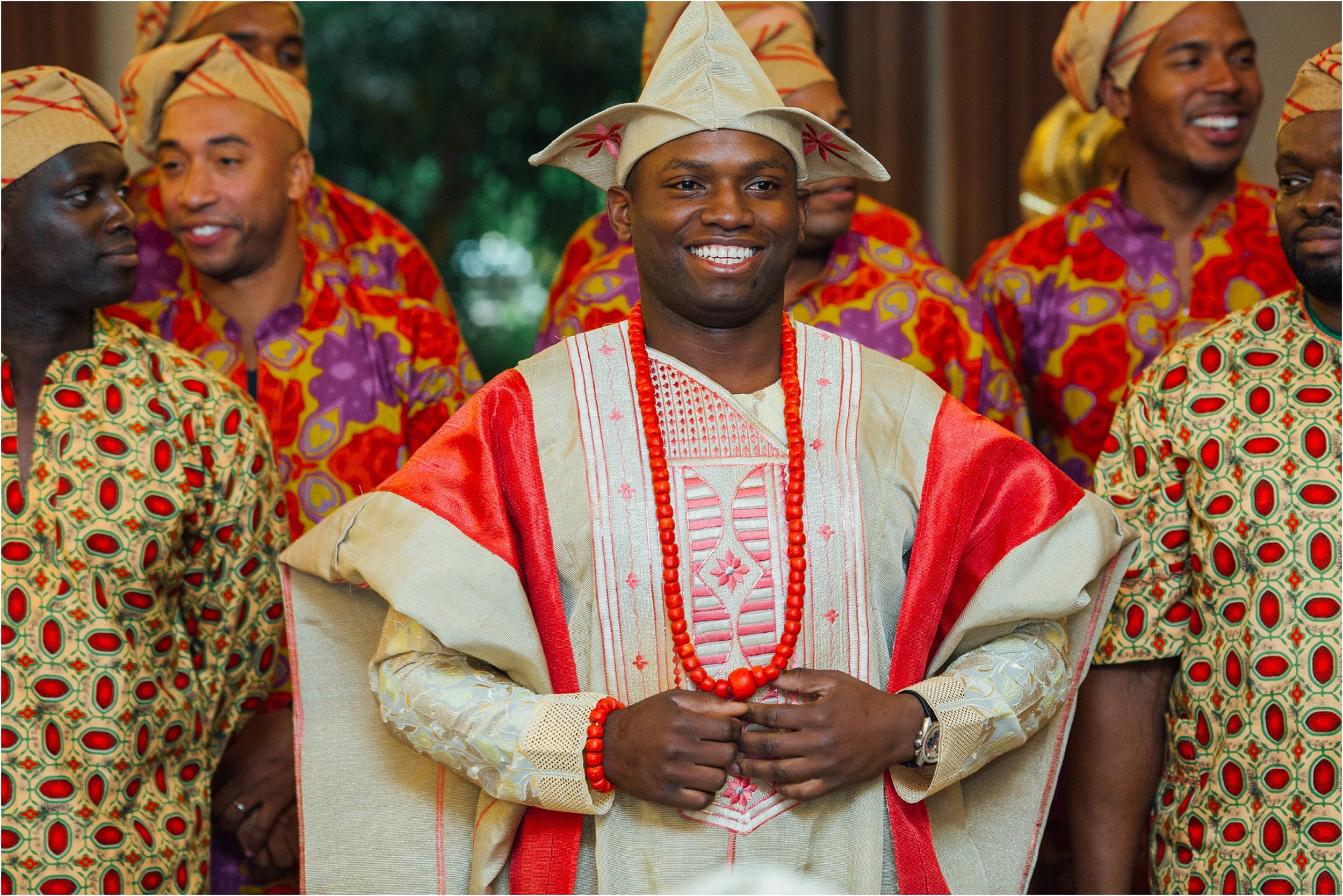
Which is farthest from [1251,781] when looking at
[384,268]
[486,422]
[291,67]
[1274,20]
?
[1274,20]

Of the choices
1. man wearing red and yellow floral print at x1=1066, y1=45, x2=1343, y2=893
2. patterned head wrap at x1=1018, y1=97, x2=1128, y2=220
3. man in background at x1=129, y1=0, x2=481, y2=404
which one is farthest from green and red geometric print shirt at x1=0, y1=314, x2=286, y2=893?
patterned head wrap at x1=1018, y1=97, x2=1128, y2=220

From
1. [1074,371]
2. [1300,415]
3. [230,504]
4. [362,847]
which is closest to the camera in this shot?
[362,847]

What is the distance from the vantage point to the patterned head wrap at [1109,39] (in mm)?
3787

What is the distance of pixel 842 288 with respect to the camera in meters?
3.53

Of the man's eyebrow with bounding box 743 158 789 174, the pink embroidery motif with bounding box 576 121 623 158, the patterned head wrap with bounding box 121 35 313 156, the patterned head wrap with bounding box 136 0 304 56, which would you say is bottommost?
the man's eyebrow with bounding box 743 158 789 174

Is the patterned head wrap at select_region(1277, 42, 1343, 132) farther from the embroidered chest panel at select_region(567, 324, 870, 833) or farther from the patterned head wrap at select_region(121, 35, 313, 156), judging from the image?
the patterned head wrap at select_region(121, 35, 313, 156)

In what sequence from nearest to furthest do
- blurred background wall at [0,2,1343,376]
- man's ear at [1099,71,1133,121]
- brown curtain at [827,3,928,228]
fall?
1. man's ear at [1099,71,1133,121]
2. brown curtain at [827,3,928,228]
3. blurred background wall at [0,2,1343,376]

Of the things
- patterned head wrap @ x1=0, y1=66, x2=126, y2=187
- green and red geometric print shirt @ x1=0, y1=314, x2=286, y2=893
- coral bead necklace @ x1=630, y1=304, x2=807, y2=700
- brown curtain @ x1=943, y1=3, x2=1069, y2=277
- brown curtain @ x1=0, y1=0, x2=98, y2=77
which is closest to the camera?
coral bead necklace @ x1=630, y1=304, x2=807, y2=700

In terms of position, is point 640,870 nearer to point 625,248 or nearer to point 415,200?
point 625,248

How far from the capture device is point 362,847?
8.06ft

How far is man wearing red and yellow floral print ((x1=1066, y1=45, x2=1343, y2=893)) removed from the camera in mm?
2555

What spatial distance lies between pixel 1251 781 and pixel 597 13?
5.19 meters

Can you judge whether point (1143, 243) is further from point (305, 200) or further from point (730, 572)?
point (305, 200)

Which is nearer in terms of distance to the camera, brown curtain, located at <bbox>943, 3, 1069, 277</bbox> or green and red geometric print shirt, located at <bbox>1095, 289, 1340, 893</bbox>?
green and red geometric print shirt, located at <bbox>1095, 289, 1340, 893</bbox>
